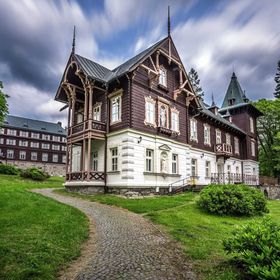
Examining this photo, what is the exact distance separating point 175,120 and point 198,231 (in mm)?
14420

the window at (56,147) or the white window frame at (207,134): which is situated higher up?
the window at (56,147)

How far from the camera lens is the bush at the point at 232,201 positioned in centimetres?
1238

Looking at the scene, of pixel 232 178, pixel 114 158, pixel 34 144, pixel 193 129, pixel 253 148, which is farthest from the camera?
pixel 34 144

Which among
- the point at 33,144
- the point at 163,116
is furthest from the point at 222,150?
the point at 33,144

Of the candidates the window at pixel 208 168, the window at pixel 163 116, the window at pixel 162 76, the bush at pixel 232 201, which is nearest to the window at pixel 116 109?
the window at pixel 163 116

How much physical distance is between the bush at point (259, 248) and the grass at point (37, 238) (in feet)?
11.7

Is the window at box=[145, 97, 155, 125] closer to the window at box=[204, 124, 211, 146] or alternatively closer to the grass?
the grass

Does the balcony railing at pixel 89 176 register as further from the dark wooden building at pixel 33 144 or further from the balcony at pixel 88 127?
the dark wooden building at pixel 33 144

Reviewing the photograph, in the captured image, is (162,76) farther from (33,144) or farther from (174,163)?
(33,144)

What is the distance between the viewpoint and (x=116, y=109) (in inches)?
760

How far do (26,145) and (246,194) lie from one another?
60314 mm

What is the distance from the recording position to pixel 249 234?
5.15 metres

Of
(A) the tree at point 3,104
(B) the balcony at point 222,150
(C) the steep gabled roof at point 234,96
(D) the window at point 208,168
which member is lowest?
(D) the window at point 208,168

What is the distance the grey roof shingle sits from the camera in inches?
2447
